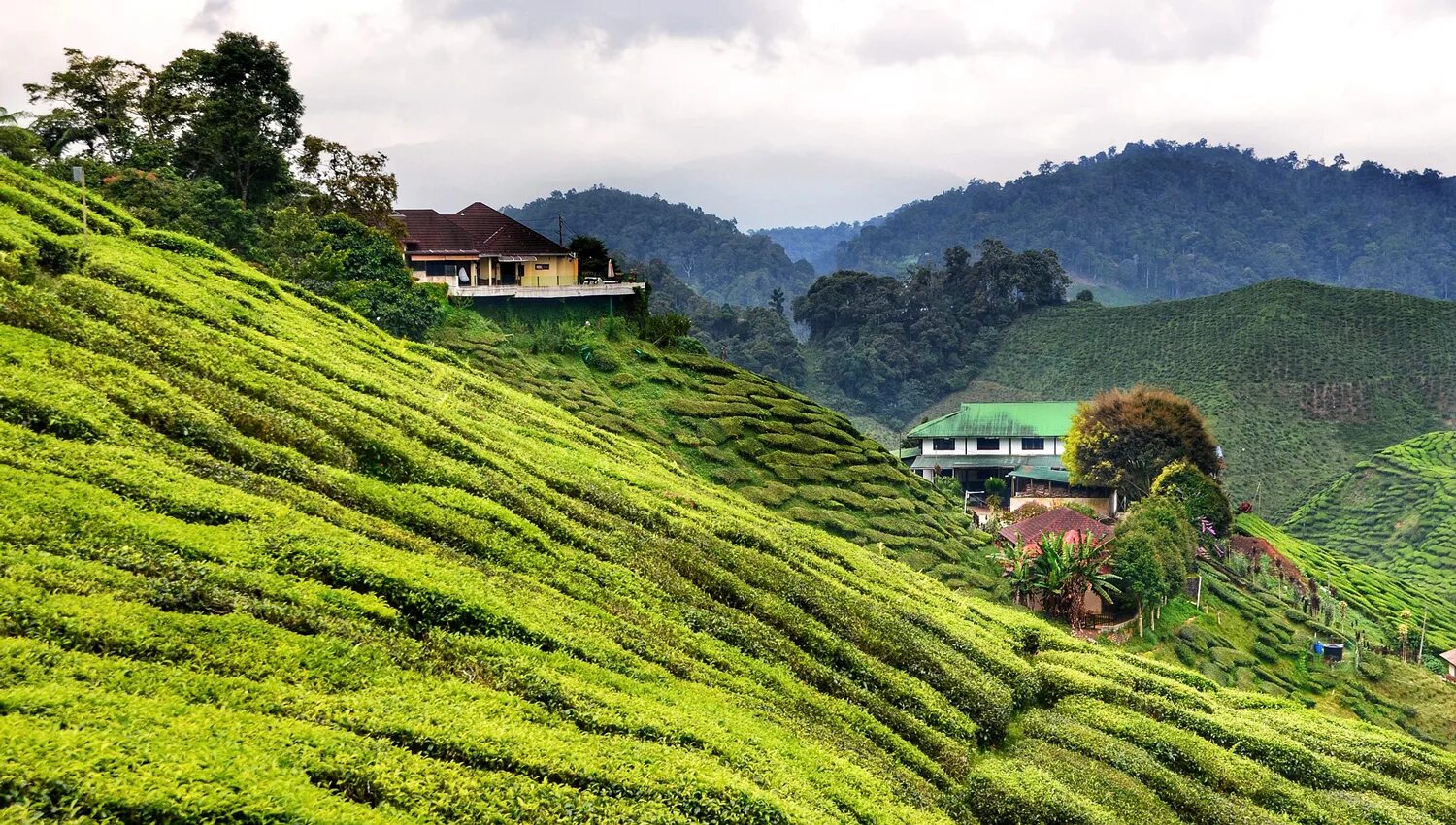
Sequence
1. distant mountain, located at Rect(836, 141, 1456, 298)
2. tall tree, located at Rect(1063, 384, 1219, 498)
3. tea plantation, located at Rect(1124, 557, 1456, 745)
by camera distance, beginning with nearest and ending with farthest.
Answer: tea plantation, located at Rect(1124, 557, 1456, 745), tall tree, located at Rect(1063, 384, 1219, 498), distant mountain, located at Rect(836, 141, 1456, 298)

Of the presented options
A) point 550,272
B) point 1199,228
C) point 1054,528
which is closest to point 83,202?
point 550,272

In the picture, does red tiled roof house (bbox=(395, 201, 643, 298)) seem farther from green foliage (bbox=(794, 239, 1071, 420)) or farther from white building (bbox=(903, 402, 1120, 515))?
green foliage (bbox=(794, 239, 1071, 420))

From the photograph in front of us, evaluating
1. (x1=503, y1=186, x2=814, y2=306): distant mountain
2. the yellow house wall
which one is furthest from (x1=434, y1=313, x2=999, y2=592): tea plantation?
(x1=503, y1=186, x2=814, y2=306): distant mountain

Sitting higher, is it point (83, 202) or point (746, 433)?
point (83, 202)

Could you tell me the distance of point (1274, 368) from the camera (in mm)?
74750

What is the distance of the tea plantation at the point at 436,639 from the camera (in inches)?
246

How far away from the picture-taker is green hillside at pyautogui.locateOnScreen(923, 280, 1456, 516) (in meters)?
66.9

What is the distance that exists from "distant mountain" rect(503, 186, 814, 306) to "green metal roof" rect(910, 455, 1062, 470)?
292ft

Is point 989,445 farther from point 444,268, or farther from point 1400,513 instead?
point 444,268

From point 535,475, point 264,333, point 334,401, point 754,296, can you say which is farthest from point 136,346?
point 754,296

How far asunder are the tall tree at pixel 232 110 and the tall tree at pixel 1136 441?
32189 mm

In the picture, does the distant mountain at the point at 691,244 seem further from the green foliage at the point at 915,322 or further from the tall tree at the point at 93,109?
the tall tree at the point at 93,109

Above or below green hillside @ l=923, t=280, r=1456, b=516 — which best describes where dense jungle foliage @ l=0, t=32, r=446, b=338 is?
above

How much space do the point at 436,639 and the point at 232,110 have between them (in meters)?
25.3
